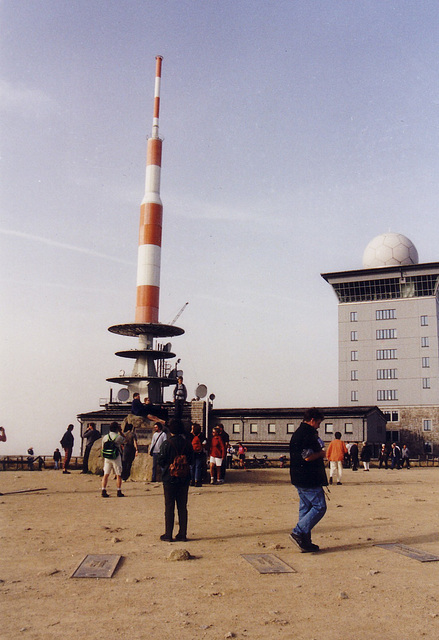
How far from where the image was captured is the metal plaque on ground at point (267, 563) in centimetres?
695

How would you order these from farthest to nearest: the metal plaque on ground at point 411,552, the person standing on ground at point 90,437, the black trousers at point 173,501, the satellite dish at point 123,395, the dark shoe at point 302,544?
1. the satellite dish at point 123,395
2. the person standing on ground at point 90,437
3. the black trousers at point 173,501
4. the dark shoe at point 302,544
5. the metal plaque on ground at point 411,552

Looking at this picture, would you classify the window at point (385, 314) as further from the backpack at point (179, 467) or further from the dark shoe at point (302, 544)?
the dark shoe at point (302, 544)

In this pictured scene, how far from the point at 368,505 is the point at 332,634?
9300 mm

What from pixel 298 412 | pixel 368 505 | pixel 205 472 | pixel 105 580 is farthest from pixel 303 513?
pixel 298 412

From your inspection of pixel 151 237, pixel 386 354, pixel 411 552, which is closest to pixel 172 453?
pixel 411 552

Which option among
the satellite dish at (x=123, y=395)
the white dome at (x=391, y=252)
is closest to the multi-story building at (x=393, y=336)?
the white dome at (x=391, y=252)

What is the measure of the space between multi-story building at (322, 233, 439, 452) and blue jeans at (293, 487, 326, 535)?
72894 mm

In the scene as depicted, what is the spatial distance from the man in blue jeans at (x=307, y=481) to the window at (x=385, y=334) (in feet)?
252

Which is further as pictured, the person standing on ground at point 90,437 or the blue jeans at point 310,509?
the person standing on ground at point 90,437

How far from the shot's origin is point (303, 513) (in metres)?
8.25

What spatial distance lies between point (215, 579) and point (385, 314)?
80.1 meters

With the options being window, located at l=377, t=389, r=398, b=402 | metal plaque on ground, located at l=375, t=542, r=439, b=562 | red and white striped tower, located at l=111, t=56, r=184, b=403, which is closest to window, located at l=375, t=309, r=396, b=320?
window, located at l=377, t=389, r=398, b=402

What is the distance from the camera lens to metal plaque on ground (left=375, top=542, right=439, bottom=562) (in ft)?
24.6

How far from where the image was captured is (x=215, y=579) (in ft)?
21.4
